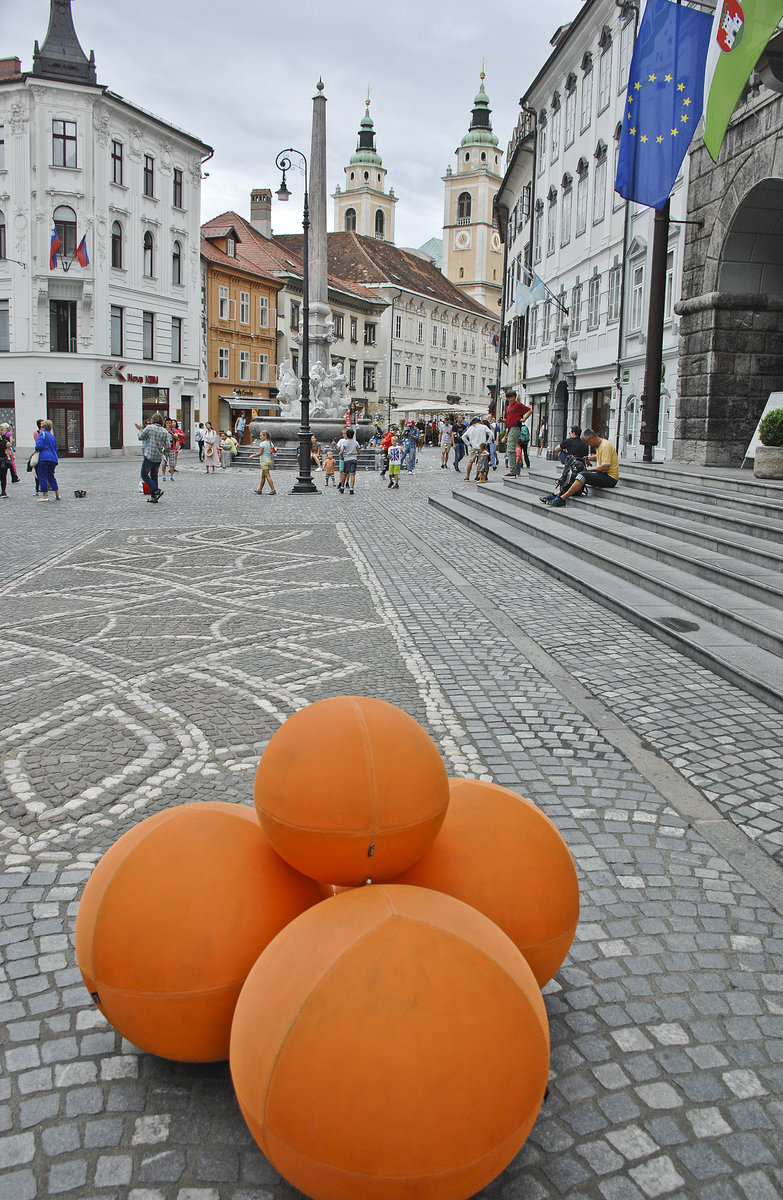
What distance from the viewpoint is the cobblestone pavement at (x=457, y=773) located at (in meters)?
2.42

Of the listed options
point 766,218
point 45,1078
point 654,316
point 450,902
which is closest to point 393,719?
point 450,902

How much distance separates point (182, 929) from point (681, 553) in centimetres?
927

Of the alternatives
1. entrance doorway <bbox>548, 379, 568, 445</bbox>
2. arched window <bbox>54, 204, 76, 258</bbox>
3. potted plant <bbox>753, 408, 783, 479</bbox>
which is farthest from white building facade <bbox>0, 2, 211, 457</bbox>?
potted plant <bbox>753, 408, 783, 479</bbox>

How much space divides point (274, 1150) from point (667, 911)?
1966mm

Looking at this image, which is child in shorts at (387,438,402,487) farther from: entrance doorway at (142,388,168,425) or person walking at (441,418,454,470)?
entrance doorway at (142,388,168,425)

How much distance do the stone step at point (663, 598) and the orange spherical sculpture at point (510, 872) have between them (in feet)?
12.7

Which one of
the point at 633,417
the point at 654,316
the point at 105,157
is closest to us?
the point at 654,316

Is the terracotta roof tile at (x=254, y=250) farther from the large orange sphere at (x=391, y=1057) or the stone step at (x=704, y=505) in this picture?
the large orange sphere at (x=391, y=1057)

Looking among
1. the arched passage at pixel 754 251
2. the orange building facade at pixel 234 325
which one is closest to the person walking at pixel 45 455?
the arched passage at pixel 754 251

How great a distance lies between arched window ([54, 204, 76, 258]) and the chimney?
26811mm

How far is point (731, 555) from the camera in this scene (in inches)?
423

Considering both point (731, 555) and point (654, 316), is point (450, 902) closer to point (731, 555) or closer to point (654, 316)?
point (731, 555)

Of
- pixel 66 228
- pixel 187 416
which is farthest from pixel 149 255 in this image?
pixel 187 416

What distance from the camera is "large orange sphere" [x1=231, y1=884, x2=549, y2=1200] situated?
6.50 feet
